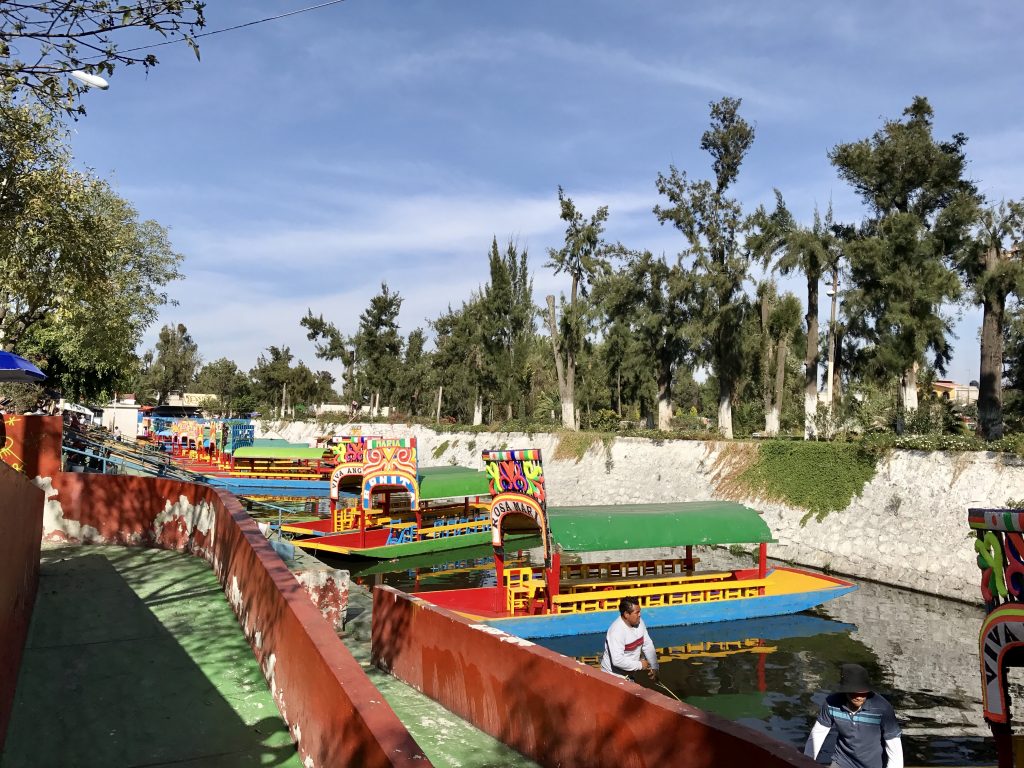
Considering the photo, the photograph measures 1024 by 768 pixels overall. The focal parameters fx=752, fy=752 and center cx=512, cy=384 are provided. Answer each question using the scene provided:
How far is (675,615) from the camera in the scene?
602 inches

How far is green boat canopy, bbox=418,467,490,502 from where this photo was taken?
24562mm

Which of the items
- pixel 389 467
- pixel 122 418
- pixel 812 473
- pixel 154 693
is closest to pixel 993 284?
pixel 812 473

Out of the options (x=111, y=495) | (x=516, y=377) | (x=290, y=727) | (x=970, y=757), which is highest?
(x=516, y=377)

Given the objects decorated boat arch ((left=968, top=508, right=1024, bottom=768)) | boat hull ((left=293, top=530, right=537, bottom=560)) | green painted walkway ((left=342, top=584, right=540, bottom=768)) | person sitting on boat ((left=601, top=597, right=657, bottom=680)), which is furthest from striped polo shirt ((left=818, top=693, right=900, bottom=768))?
boat hull ((left=293, top=530, right=537, bottom=560))

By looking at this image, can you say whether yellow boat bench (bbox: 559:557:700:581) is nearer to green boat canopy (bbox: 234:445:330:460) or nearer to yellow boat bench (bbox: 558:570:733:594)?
yellow boat bench (bbox: 558:570:733:594)

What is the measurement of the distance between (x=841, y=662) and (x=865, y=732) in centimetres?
965

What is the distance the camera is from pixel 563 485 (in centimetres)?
3500

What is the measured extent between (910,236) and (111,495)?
2703cm

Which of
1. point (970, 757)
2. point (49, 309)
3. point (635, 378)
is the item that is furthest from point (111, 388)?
point (970, 757)

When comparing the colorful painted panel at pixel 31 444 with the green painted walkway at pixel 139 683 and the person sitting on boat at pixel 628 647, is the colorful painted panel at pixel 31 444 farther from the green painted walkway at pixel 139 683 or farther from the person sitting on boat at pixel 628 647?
the person sitting on boat at pixel 628 647

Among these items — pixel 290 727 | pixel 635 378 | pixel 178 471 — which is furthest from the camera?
pixel 635 378

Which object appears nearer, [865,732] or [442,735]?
[865,732]

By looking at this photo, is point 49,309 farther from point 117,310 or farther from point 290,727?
point 290,727

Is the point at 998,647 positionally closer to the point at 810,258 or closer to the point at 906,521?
the point at 906,521
